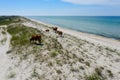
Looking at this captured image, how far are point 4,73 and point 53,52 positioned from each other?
7439 millimetres

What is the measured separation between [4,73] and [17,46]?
9.43 metres

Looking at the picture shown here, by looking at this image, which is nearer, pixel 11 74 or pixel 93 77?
pixel 93 77

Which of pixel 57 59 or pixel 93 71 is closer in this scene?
pixel 93 71

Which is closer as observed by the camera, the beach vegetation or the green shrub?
the green shrub

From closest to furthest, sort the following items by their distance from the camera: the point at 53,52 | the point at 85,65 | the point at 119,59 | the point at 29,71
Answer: the point at 29,71
the point at 85,65
the point at 53,52
the point at 119,59

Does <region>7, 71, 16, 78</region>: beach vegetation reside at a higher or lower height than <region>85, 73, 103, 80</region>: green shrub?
lower

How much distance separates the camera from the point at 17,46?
28.4m

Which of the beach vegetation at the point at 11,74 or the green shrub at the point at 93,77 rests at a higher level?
the green shrub at the point at 93,77

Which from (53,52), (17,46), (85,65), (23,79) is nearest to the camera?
(23,79)

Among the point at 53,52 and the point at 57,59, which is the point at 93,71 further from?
the point at 53,52

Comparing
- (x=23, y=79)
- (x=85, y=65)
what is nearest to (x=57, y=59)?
(x=85, y=65)

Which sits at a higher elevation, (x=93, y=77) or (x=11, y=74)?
(x=93, y=77)

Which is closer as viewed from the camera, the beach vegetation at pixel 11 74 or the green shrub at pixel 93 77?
the green shrub at pixel 93 77

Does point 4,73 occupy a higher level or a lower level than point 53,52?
lower
